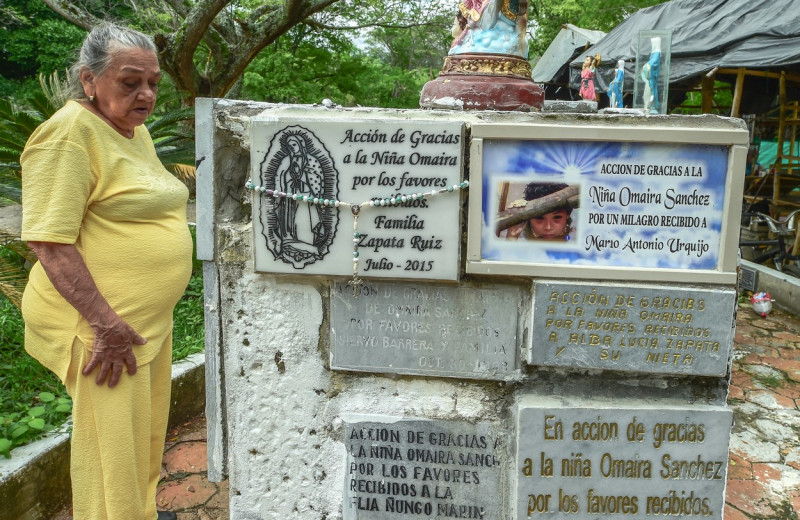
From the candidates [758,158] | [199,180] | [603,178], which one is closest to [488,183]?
[603,178]

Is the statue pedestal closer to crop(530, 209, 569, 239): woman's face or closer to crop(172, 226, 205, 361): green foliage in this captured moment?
crop(530, 209, 569, 239): woman's face

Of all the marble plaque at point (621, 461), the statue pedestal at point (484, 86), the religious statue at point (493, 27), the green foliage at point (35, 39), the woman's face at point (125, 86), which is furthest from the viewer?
the green foliage at point (35, 39)

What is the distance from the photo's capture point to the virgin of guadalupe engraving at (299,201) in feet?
5.99

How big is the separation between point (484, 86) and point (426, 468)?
1.32m

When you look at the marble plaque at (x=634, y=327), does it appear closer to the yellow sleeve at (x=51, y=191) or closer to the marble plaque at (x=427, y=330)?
the marble plaque at (x=427, y=330)

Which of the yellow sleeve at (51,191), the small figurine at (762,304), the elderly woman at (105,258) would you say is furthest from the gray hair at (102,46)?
the small figurine at (762,304)

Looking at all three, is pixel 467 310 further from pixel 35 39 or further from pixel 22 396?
pixel 35 39

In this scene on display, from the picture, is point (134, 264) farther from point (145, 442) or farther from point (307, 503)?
point (307, 503)

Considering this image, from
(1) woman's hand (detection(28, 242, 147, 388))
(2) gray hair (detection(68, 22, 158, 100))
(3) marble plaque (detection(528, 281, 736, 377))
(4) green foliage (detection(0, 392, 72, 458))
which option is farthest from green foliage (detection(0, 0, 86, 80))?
(3) marble plaque (detection(528, 281, 736, 377))

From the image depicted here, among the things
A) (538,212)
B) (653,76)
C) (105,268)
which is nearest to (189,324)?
(105,268)

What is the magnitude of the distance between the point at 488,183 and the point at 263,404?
103 cm

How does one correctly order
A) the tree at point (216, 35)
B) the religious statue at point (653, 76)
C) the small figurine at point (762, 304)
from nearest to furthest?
1. the religious statue at point (653, 76)
2. the small figurine at point (762, 304)
3. the tree at point (216, 35)

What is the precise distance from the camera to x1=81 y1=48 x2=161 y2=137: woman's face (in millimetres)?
1751

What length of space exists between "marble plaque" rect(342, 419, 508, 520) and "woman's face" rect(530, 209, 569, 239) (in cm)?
65
